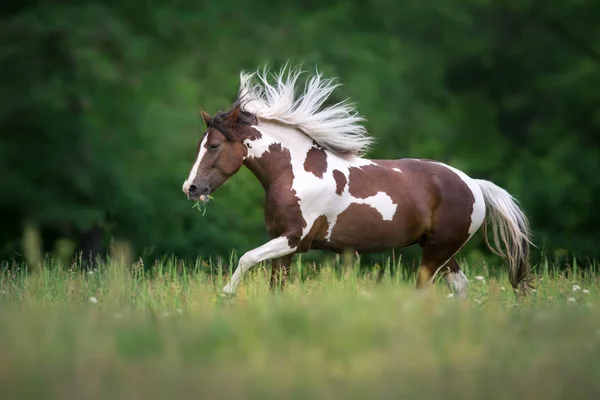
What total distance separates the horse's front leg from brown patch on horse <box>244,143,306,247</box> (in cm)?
6

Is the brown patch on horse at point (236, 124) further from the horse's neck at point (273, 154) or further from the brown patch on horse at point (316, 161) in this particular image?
the brown patch on horse at point (316, 161)

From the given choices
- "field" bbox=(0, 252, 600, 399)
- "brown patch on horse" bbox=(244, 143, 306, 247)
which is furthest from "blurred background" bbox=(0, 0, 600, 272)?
"field" bbox=(0, 252, 600, 399)

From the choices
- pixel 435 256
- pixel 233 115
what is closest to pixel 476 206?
pixel 435 256

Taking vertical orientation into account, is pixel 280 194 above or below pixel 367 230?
above

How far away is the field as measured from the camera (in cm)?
A: 405

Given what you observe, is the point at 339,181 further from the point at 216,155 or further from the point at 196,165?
the point at 196,165

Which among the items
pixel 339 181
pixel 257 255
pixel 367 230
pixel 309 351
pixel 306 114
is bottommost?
pixel 309 351

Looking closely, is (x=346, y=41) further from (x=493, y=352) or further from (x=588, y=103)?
(x=493, y=352)

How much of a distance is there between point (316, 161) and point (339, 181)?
0.79 feet

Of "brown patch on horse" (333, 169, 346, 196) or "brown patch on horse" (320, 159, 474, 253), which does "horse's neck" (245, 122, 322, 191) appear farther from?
"brown patch on horse" (320, 159, 474, 253)

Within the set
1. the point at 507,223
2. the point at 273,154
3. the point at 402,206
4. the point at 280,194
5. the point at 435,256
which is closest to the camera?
the point at 280,194

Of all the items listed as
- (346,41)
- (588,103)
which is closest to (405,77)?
(346,41)

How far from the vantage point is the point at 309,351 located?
445 cm

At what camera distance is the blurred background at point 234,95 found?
41.0 feet
